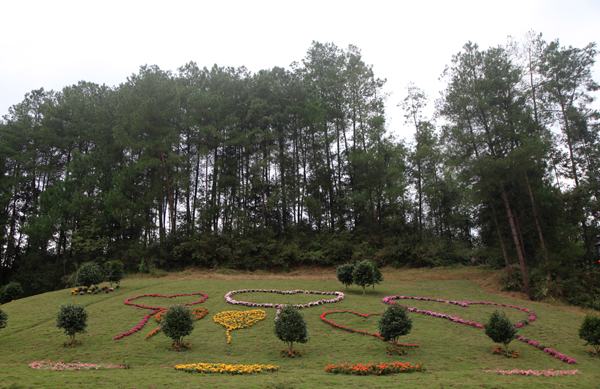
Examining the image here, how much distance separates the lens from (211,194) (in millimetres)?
37469

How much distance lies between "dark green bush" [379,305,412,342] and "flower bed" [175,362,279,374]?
3961mm

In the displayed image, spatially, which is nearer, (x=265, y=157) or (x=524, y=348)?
(x=524, y=348)

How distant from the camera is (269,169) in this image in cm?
3791

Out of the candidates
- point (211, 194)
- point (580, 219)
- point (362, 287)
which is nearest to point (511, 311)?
point (362, 287)

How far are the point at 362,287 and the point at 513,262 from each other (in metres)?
12.2

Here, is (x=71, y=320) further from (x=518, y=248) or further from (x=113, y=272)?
(x=518, y=248)

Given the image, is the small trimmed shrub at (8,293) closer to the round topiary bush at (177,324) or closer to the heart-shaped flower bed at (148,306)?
the heart-shaped flower bed at (148,306)

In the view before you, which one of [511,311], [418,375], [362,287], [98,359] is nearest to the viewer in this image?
[418,375]

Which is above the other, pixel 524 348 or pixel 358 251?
pixel 358 251

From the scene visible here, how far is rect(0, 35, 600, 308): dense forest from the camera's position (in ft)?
87.1

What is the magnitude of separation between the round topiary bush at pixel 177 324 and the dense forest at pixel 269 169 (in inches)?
694

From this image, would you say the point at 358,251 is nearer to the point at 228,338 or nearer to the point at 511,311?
the point at 511,311

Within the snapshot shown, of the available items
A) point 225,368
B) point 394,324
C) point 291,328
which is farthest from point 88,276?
point 394,324

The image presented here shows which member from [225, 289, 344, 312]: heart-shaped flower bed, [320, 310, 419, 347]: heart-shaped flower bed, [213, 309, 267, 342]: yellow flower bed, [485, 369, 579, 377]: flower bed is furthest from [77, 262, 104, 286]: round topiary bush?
[485, 369, 579, 377]: flower bed
